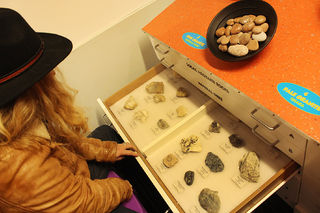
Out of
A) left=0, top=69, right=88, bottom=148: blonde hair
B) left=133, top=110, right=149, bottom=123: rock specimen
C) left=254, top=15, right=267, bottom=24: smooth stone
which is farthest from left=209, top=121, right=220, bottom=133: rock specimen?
left=0, top=69, right=88, bottom=148: blonde hair

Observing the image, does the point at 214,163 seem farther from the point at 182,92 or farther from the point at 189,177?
the point at 182,92

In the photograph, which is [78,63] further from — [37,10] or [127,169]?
[127,169]

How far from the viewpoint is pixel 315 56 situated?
807 millimetres

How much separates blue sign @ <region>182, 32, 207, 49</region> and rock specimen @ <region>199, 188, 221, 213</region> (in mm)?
593

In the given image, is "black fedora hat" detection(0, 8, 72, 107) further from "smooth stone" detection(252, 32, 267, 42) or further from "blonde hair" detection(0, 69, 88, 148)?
"smooth stone" detection(252, 32, 267, 42)

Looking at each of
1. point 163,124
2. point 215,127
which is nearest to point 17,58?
point 163,124

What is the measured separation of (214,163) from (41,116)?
0.69 m

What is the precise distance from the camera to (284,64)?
0.84 metres

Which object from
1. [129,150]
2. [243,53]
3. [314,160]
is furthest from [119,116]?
[314,160]

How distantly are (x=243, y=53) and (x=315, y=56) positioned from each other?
0.23 meters

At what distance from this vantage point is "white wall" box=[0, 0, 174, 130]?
1.22 metres

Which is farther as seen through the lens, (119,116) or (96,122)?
(96,122)

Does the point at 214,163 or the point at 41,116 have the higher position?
the point at 41,116

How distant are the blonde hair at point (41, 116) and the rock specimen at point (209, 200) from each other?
55cm
